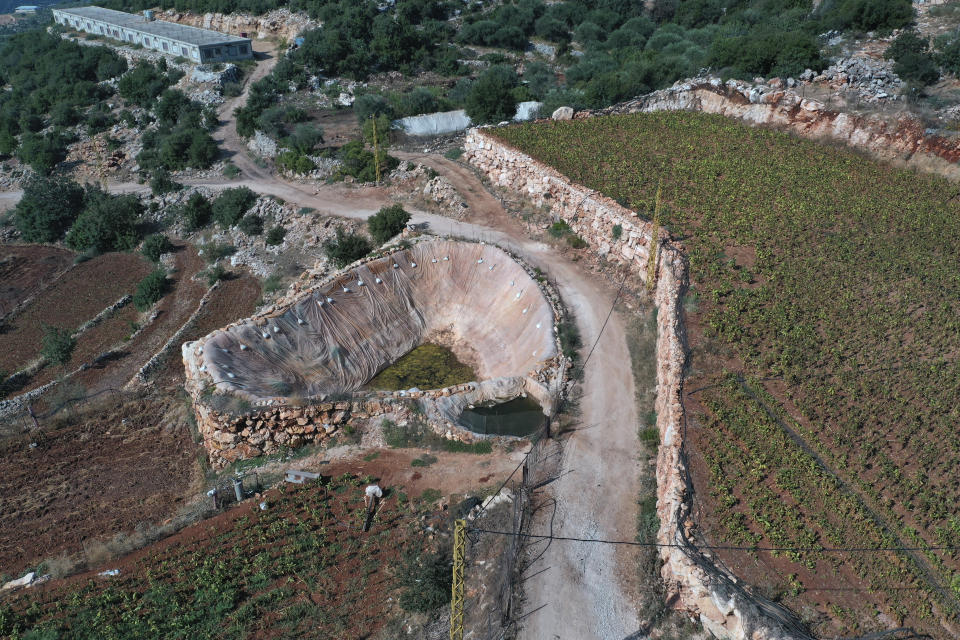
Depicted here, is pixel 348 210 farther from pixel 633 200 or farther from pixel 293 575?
pixel 293 575

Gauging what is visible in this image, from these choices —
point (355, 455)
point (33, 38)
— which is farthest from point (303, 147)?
point (33, 38)

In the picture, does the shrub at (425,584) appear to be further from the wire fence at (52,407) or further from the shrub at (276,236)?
the shrub at (276,236)

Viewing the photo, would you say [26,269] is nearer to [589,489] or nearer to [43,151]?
[43,151]

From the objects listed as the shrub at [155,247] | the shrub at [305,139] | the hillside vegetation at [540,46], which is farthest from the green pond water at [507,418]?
the hillside vegetation at [540,46]

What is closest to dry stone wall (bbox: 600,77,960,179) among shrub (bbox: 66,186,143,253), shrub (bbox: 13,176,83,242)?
shrub (bbox: 66,186,143,253)

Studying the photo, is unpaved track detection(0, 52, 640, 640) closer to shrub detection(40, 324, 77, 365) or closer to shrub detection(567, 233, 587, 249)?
shrub detection(567, 233, 587, 249)
